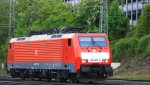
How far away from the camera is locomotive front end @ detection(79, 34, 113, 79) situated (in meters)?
29.4

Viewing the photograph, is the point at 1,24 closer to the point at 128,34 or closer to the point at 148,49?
the point at 128,34

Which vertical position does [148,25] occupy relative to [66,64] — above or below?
above

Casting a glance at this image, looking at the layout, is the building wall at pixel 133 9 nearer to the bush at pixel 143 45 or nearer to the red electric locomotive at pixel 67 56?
the bush at pixel 143 45

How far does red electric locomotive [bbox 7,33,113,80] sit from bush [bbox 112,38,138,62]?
50.9ft

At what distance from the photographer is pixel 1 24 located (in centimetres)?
6556

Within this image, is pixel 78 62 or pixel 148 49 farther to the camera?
pixel 148 49

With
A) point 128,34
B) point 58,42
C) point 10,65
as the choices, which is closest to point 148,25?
point 128,34

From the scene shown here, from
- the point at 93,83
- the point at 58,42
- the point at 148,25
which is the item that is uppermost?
the point at 148,25

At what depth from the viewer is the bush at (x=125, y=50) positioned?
1930 inches

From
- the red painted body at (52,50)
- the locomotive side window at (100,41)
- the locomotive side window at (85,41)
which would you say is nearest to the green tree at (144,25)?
the red painted body at (52,50)

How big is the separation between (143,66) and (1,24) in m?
27.2

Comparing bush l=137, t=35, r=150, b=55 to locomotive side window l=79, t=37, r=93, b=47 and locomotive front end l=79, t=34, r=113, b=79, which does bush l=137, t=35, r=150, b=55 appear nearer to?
locomotive front end l=79, t=34, r=113, b=79

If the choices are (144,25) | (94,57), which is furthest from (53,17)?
(94,57)

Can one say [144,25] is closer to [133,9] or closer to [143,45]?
[143,45]
